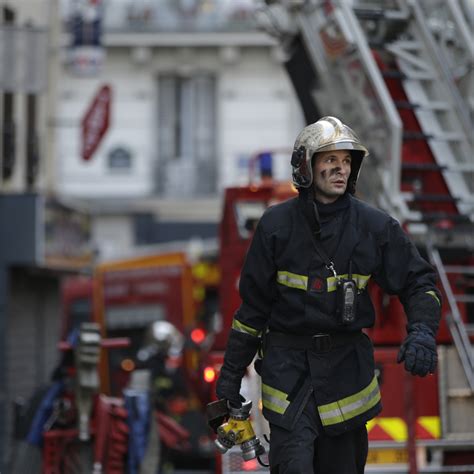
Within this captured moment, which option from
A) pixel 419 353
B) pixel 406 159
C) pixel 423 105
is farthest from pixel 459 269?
pixel 419 353

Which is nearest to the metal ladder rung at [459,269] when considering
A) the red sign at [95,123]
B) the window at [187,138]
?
the red sign at [95,123]

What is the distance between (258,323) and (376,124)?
3352 millimetres

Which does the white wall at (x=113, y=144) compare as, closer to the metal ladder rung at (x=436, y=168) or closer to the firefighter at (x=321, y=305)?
the metal ladder rung at (x=436, y=168)

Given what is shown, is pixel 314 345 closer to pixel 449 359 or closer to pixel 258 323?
pixel 258 323

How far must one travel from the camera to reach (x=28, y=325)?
14.6 meters

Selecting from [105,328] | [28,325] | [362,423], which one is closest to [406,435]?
[362,423]

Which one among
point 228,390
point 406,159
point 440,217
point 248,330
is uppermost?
point 406,159

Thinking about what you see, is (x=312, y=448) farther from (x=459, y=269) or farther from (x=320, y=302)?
(x=459, y=269)

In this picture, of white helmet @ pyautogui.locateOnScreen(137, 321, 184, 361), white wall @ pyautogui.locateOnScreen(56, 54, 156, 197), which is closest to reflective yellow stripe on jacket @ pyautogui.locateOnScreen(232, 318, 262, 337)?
white helmet @ pyautogui.locateOnScreen(137, 321, 184, 361)

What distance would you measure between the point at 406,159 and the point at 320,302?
11.7 feet

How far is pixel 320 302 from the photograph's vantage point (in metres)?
4.97

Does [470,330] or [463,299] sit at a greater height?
[463,299]

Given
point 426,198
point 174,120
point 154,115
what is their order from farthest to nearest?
point 174,120 < point 154,115 < point 426,198

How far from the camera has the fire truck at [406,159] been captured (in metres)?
7.30
